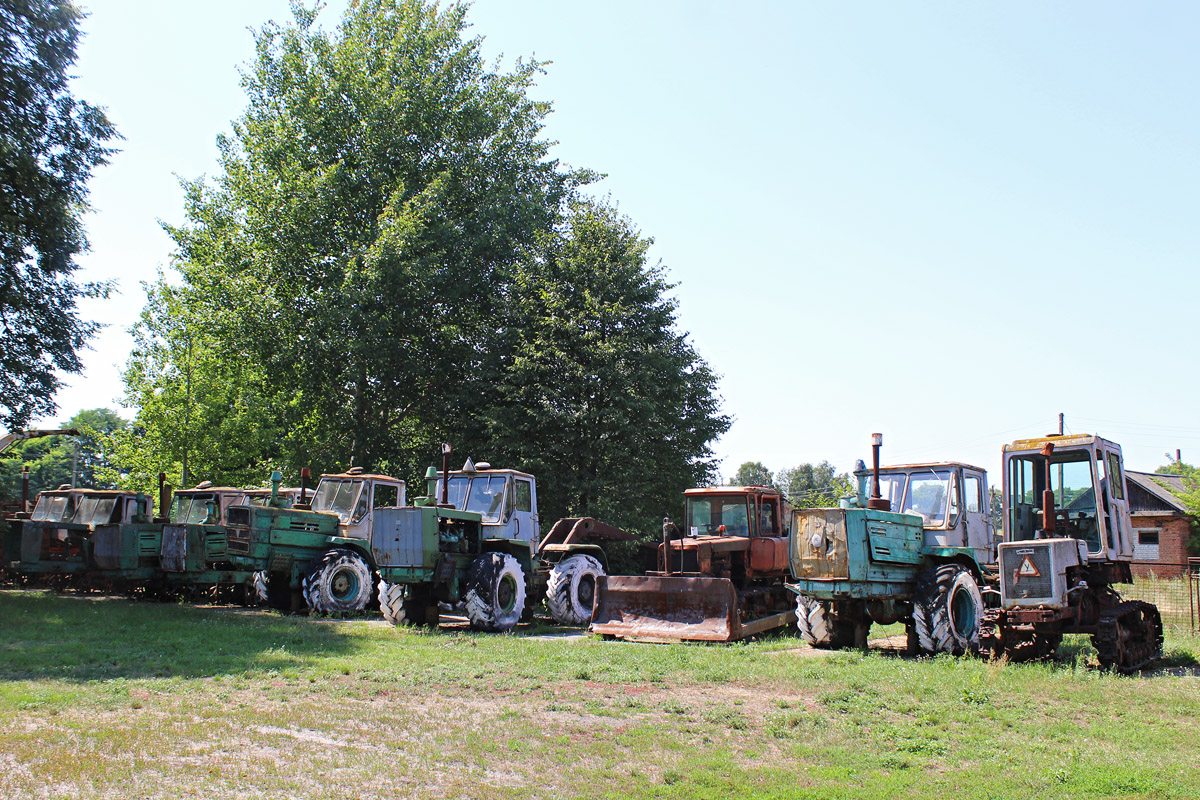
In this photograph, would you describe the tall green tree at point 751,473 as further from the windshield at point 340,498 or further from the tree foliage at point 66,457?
the windshield at point 340,498

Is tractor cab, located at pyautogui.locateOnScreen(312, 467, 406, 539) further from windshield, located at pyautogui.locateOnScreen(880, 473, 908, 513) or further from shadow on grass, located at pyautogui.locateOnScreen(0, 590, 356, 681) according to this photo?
windshield, located at pyautogui.locateOnScreen(880, 473, 908, 513)

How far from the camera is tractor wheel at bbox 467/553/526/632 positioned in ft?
47.3

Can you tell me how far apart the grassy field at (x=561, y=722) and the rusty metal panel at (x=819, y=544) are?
113 centimetres

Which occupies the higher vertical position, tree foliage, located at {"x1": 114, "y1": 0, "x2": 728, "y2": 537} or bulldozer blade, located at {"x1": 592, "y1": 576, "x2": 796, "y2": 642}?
tree foliage, located at {"x1": 114, "y1": 0, "x2": 728, "y2": 537}

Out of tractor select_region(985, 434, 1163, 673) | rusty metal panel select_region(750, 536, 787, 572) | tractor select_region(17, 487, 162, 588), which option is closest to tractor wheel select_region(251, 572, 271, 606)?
tractor select_region(17, 487, 162, 588)

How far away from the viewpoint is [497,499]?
1678 centimetres

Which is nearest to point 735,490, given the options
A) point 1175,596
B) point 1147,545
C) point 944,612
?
point 944,612

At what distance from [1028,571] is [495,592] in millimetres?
7821

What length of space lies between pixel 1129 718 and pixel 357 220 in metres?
24.4

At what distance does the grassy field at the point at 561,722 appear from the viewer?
18.8ft

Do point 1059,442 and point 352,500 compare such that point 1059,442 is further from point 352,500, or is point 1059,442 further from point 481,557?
point 352,500

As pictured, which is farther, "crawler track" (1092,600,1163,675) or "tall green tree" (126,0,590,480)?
"tall green tree" (126,0,590,480)

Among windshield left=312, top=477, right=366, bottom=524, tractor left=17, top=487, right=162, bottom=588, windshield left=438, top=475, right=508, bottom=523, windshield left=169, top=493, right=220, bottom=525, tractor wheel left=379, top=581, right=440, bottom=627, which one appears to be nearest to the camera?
tractor wheel left=379, top=581, right=440, bottom=627

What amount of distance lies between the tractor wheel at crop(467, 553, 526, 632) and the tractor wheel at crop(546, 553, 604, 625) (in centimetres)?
105
